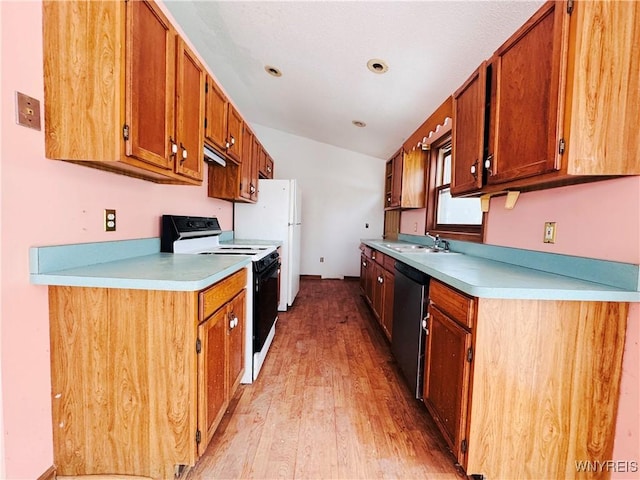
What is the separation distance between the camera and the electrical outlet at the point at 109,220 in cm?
142

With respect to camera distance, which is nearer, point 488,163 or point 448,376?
point 448,376

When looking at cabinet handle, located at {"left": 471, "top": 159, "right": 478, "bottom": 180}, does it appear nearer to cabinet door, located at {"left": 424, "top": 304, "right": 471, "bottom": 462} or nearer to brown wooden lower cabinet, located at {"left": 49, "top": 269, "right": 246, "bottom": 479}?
cabinet door, located at {"left": 424, "top": 304, "right": 471, "bottom": 462}

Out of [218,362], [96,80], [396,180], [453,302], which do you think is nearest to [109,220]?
[96,80]

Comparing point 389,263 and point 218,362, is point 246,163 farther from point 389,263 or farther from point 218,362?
point 218,362

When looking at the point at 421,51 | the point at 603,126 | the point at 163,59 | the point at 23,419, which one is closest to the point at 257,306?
the point at 23,419

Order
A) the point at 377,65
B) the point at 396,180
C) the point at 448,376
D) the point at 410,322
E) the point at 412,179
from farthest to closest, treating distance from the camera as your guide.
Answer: the point at 396,180 < the point at 412,179 < the point at 377,65 < the point at 410,322 < the point at 448,376

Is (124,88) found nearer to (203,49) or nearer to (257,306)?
(257,306)

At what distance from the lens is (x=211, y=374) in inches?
51.8

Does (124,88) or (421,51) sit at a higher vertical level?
(421,51)

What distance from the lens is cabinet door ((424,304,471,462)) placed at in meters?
1.21

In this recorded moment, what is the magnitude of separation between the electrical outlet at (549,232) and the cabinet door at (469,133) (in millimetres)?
390

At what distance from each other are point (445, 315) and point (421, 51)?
6.31 ft

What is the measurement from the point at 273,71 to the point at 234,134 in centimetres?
119

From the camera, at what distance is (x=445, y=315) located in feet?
4.59
